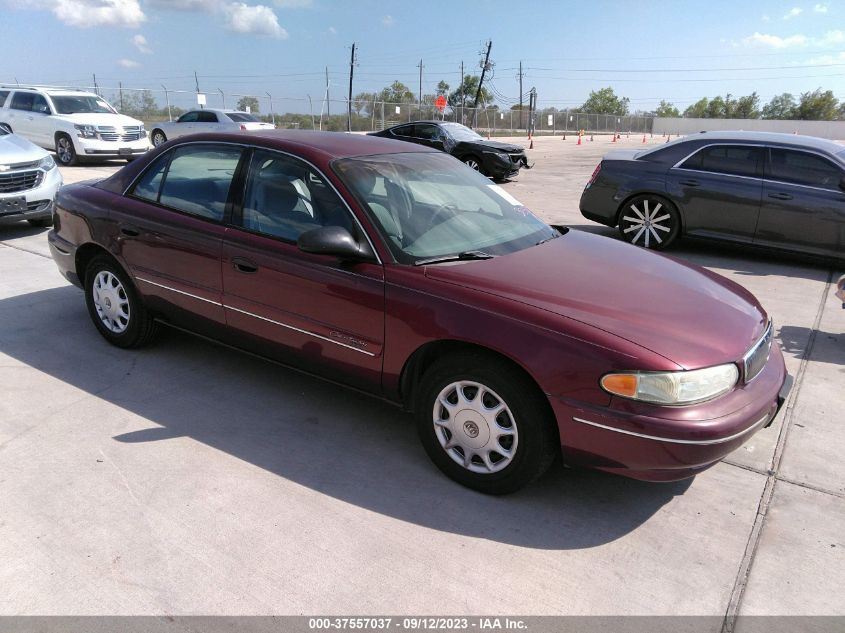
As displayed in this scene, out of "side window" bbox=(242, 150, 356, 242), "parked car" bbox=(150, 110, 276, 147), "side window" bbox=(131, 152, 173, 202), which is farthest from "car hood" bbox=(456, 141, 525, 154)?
"side window" bbox=(242, 150, 356, 242)

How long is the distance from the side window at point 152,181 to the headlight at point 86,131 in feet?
41.0

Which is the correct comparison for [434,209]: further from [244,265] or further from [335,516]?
[335,516]

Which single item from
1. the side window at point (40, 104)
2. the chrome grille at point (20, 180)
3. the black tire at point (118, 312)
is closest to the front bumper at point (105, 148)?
the side window at point (40, 104)

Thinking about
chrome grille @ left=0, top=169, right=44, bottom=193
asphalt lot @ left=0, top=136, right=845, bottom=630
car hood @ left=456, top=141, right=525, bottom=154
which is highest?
car hood @ left=456, top=141, right=525, bottom=154

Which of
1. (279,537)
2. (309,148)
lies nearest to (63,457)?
(279,537)

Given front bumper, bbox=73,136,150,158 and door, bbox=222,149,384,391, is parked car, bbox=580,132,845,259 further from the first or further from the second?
front bumper, bbox=73,136,150,158

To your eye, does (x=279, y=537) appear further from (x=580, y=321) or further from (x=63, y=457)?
(x=580, y=321)

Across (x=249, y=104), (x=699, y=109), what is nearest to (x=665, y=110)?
(x=699, y=109)

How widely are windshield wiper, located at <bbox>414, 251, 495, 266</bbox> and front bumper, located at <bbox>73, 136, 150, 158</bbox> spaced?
1447cm

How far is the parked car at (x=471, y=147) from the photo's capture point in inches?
606

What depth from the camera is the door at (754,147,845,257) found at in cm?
711

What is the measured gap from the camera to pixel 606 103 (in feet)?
365

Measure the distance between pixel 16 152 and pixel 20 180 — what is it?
15.6 inches

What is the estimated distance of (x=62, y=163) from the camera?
15500 millimetres
